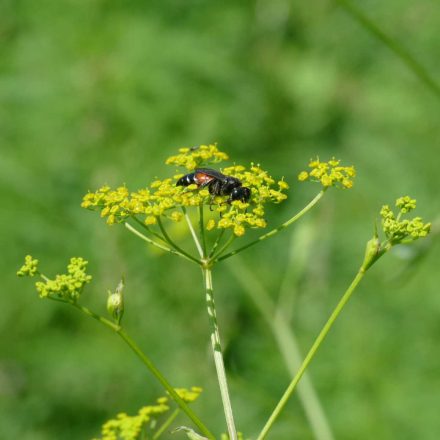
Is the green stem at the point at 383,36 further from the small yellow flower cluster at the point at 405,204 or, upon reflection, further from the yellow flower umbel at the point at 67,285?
the yellow flower umbel at the point at 67,285

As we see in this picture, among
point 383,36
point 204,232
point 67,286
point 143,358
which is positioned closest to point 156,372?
point 143,358

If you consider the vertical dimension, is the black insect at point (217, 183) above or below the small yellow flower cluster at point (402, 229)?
above

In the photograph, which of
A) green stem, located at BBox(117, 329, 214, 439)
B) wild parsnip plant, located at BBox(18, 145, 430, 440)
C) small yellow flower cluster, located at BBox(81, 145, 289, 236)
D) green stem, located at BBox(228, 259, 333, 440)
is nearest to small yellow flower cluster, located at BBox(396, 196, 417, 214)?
wild parsnip plant, located at BBox(18, 145, 430, 440)

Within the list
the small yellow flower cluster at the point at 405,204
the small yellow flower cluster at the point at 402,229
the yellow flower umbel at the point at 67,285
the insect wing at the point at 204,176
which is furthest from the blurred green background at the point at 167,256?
the yellow flower umbel at the point at 67,285

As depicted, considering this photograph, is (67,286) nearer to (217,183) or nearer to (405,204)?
(217,183)

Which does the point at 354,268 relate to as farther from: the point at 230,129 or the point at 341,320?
the point at 230,129

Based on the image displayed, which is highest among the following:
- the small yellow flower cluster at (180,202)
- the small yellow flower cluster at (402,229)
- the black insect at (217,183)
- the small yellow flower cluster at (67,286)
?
the black insect at (217,183)

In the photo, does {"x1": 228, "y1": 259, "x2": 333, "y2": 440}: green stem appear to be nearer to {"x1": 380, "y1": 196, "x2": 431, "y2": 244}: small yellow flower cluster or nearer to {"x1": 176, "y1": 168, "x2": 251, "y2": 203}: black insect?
{"x1": 176, "y1": 168, "x2": 251, "y2": 203}: black insect
